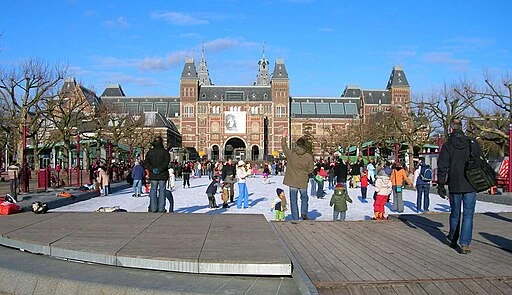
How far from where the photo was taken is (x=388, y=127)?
151 ft

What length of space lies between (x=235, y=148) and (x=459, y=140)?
94.9m

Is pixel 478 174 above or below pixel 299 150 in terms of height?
below

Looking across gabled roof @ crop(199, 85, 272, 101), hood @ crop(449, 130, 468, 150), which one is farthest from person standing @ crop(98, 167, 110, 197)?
gabled roof @ crop(199, 85, 272, 101)

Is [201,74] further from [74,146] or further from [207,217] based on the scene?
[207,217]

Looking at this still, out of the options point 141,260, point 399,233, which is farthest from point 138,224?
point 399,233

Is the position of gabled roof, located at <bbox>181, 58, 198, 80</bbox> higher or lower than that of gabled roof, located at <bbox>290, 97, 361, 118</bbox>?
higher

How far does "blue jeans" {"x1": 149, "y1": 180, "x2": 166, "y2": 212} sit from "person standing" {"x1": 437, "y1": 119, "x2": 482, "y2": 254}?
5.72 meters

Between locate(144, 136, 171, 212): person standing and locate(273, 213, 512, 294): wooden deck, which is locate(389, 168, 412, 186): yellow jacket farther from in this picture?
locate(144, 136, 171, 212): person standing

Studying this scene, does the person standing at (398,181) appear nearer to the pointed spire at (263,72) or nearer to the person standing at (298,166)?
the person standing at (298,166)

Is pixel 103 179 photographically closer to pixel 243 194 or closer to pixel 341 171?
pixel 243 194

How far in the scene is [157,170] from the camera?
10.1m

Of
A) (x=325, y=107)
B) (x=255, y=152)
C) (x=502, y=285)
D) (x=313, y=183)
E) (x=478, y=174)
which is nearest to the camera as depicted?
(x=502, y=285)

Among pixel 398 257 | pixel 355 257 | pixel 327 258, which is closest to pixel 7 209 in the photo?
pixel 327 258

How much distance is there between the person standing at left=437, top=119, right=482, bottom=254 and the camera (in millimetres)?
6078
